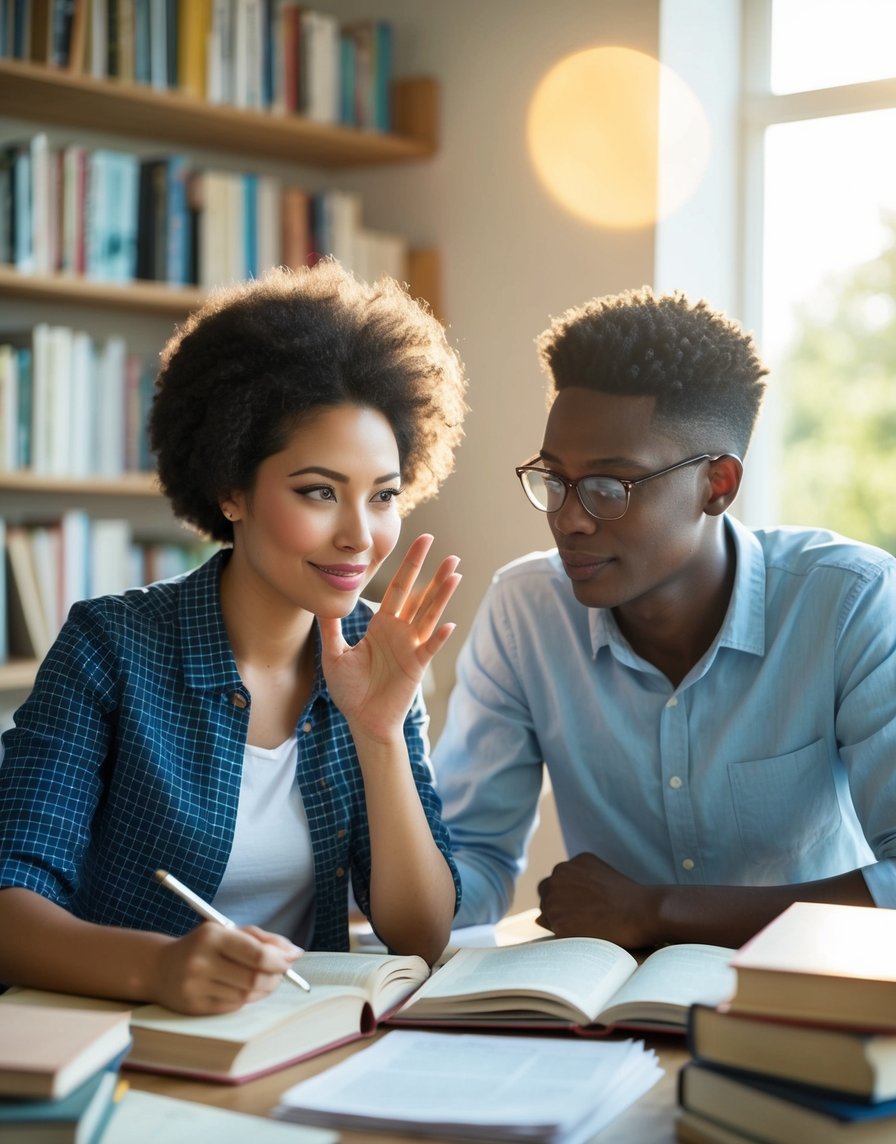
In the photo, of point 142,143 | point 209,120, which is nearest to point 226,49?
point 209,120

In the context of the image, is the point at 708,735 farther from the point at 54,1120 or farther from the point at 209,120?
the point at 209,120

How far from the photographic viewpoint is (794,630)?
1706 mm

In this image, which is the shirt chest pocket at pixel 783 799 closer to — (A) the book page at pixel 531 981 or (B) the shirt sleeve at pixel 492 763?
(B) the shirt sleeve at pixel 492 763

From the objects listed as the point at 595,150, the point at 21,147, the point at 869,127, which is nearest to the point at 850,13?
the point at 869,127

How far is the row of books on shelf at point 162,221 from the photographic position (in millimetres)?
2803

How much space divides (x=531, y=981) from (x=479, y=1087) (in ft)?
0.60

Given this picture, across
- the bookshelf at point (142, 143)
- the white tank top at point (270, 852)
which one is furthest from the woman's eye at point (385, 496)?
the bookshelf at point (142, 143)

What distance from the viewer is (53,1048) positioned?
89cm

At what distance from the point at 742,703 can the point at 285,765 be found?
0.59 m

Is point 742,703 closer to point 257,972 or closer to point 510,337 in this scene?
point 257,972

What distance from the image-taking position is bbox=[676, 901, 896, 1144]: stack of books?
0.86 m

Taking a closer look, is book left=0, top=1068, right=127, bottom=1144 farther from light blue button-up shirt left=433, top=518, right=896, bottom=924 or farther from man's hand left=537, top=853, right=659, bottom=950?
light blue button-up shirt left=433, top=518, right=896, bottom=924

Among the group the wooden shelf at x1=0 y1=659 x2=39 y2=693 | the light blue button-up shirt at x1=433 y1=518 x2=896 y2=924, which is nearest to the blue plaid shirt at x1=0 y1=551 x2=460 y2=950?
the light blue button-up shirt at x1=433 y1=518 x2=896 y2=924

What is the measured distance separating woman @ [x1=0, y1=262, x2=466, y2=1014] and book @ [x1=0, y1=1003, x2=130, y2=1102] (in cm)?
36
